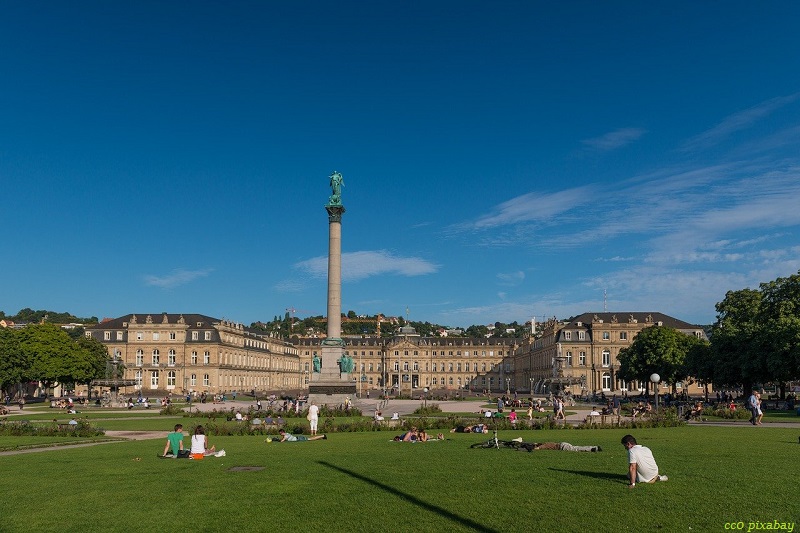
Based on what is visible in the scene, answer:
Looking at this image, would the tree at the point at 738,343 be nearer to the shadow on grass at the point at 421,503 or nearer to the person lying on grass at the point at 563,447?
the person lying on grass at the point at 563,447

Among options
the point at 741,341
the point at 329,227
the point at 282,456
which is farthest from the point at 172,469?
the point at 741,341

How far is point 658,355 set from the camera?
93938 millimetres

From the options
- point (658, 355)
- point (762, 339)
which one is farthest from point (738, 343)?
point (658, 355)

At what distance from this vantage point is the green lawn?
13188mm

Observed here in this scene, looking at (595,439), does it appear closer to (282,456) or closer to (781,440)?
(781,440)

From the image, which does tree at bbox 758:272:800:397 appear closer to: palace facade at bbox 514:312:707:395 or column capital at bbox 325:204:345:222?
column capital at bbox 325:204:345:222

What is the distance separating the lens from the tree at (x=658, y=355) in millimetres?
93250

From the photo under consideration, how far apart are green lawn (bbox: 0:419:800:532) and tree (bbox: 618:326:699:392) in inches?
2807

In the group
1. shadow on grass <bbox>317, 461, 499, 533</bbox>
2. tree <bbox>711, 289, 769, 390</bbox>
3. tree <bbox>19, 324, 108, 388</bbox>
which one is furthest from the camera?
tree <bbox>19, 324, 108, 388</bbox>

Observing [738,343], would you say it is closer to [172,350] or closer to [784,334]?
[784,334]

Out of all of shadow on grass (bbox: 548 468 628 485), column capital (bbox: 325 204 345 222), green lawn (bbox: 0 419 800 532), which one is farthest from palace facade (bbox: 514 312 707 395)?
shadow on grass (bbox: 548 468 628 485)

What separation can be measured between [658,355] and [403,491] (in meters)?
85.3

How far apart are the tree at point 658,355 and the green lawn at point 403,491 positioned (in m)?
71.3

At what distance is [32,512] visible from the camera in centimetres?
1462
